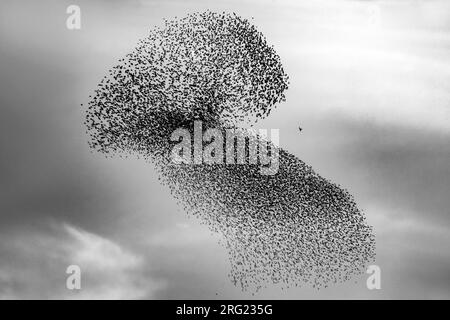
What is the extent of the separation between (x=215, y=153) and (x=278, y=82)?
1.44 meters

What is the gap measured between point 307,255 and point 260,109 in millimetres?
2234

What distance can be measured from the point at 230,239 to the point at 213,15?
3335mm

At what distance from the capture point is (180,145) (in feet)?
29.6

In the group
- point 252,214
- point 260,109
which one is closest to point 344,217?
point 252,214

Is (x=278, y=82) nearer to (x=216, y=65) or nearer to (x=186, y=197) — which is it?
(x=216, y=65)

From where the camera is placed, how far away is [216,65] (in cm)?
914

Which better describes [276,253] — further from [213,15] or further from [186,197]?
[213,15]

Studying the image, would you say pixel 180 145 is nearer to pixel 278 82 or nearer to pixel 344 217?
pixel 278 82

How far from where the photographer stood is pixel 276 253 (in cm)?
880

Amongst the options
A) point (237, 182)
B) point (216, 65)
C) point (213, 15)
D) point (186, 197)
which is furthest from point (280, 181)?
point (213, 15)

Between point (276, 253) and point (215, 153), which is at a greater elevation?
point (215, 153)

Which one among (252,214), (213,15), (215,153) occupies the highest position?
(213,15)

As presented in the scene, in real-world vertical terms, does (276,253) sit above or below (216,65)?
below

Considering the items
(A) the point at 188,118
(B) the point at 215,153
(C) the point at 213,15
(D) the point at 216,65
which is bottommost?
(B) the point at 215,153
